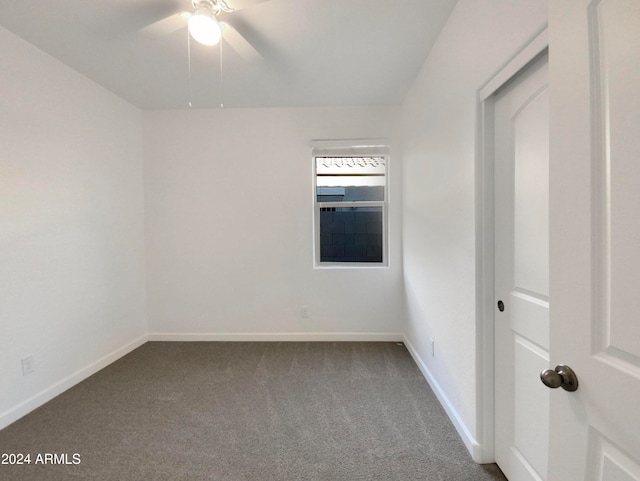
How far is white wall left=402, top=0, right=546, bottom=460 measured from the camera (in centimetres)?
134

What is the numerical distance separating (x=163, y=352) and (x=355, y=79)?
3380mm

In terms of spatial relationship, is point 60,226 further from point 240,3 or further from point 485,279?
point 485,279

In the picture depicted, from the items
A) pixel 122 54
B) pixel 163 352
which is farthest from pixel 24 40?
pixel 163 352

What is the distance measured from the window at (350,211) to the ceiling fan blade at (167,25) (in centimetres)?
175

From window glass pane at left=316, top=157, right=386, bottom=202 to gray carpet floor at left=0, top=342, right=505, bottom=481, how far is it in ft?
5.93

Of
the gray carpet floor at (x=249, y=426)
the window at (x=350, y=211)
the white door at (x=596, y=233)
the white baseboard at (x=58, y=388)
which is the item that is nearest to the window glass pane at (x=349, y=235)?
the window at (x=350, y=211)

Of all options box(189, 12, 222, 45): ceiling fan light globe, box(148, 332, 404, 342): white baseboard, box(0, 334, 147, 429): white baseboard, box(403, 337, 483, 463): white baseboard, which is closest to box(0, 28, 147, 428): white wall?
box(0, 334, 147, 429): white baseboard

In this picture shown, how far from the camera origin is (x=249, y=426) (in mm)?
1818

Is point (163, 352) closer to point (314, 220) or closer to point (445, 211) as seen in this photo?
point (314, 220)

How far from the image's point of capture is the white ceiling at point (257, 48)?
173 cm

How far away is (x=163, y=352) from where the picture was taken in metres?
2.96

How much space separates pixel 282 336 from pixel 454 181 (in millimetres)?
2430

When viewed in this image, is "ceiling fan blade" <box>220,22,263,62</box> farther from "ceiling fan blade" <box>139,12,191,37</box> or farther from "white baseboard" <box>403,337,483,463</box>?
"white baseboard" <box>403,337,483,463</box>

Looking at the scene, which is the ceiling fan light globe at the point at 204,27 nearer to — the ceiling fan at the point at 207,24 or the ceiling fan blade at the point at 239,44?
the ceiling fan at the point at 207,24
